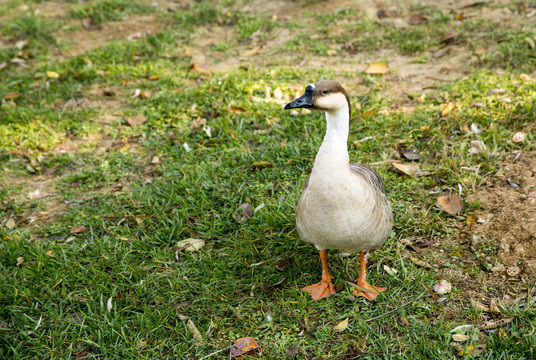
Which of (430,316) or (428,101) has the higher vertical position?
(428,101)

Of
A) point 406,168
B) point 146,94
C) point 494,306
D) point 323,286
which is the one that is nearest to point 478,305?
point 494,306

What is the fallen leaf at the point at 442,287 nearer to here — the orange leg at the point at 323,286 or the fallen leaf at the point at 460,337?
the fallen leaf at the point at 460,337

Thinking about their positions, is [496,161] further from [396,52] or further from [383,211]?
[396,52]

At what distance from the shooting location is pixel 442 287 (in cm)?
296

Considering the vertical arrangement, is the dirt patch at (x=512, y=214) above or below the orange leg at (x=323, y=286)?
above

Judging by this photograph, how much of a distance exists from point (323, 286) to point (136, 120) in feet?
9.72

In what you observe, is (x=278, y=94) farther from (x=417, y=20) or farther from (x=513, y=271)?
(x=513, y=271)

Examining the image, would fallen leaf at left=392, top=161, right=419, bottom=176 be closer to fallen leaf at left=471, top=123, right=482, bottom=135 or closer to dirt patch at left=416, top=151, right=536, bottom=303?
dirt patch at left=416, top=151, right=536, bottom=303

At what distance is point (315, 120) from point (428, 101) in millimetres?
1189

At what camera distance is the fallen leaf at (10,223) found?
385cm

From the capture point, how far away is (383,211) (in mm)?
2914

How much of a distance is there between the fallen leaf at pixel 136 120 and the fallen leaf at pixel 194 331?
2.66 meters

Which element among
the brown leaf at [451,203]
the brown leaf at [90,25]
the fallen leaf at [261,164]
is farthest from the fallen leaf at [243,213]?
the brown leaf at [90,25]

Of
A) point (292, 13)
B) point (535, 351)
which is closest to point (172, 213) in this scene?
point (535, 351)
